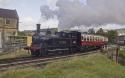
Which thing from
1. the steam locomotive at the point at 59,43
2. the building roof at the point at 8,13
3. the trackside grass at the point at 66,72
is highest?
the building roof at the point at 8,13

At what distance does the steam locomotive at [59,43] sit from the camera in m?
29.3

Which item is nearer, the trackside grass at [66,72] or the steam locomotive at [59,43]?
the trackside grass at [66,72]

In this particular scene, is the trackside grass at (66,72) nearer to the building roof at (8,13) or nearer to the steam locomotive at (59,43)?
the steam locomotive at (59,43)

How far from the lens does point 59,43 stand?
31047 millimetres

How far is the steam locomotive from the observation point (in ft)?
96.1

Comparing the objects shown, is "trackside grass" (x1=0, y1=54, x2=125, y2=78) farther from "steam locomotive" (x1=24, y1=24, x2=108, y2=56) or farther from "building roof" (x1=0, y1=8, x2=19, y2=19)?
"building roof" (x1=0, y1=8, x2=19, y2=19)

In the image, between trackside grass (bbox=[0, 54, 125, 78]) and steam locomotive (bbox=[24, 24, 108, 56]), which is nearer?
trackside grass (bbox=[0, 54, 125, 78])

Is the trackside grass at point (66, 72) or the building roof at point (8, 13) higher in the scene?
the building roof at point (8, 13)

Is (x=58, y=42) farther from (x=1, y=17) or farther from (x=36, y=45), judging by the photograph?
(x=1, y=17)

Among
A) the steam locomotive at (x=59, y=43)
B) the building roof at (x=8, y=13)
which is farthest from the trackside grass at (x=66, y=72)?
the building roof at (x=8, y=13)

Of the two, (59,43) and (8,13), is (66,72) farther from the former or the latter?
(8,13)

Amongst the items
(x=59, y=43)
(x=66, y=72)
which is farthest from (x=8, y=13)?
(x=66, y=72)

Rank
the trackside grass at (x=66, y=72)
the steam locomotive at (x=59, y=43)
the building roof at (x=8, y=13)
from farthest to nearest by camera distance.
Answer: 1. the building roof at (x=8, y=13)
2. the steam locomotive at (x=59, y=43)
3. the trackside grass at (x=66, y=72)

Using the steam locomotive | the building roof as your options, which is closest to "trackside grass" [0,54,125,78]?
the steam locomotive
